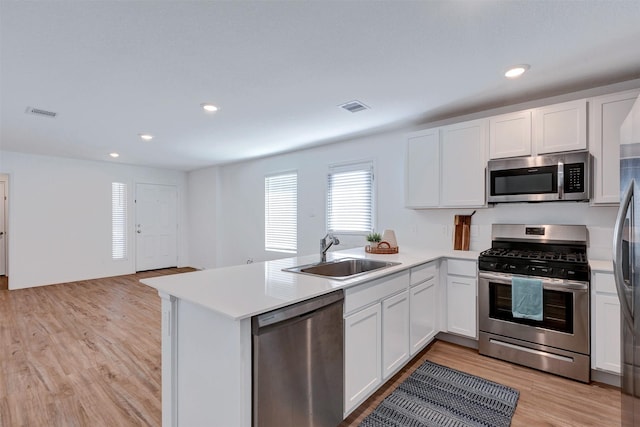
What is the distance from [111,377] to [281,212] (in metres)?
3.39

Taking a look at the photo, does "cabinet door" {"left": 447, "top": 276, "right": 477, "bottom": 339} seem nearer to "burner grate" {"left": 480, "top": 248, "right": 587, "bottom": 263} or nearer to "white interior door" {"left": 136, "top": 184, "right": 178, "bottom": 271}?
"burner grate" {"left": 480, "top": 248, "right": 587, "bottom": 263}

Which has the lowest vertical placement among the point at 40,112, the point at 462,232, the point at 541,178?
the point at 462,232

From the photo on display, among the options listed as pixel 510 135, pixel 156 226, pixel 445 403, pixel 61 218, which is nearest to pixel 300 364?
pixel 445 403

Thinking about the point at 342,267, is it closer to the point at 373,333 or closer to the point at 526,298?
the point at 373,333

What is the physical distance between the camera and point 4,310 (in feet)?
13.6

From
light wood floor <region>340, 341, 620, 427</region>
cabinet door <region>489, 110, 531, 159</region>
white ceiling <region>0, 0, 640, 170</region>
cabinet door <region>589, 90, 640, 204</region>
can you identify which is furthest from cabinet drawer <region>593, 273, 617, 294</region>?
white ceiling <region>0, 0, 640, 170</region>

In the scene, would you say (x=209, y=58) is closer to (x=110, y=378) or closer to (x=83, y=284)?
(x=110, y=378)

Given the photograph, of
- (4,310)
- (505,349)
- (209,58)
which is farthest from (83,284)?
(505,349)

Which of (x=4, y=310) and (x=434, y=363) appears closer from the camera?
(x=434, y=363)

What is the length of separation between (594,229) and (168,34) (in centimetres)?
364

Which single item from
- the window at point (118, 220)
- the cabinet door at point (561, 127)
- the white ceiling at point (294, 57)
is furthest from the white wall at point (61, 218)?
the cabinet door at point (561, 127)

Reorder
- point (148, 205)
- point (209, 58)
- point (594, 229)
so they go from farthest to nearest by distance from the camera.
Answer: point (148, 205)
point (594, 229)
point (209, 58)

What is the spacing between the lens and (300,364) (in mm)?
1554

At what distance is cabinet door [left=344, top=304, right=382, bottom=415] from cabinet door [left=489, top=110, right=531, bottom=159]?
1.94 m
